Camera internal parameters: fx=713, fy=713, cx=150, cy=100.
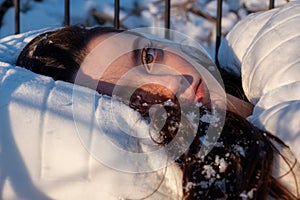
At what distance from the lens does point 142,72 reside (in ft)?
3.75

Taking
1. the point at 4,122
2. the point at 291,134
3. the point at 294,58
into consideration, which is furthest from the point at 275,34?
A: the point at 4,122

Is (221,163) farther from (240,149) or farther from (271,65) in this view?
(271,65)

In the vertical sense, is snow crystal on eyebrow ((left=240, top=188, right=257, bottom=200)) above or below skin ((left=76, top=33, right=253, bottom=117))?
below

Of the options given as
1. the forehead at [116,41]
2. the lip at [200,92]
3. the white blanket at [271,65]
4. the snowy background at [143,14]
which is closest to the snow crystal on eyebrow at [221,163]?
the white blanket at [271,65]

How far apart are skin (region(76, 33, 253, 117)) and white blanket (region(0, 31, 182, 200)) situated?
0.40ft

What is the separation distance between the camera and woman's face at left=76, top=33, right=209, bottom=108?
1.11 meters

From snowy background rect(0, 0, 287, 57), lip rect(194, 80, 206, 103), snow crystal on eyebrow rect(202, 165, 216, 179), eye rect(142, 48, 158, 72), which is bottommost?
snowy background rect(0, 0, 287, 57)

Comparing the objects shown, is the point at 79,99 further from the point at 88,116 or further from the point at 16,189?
the point at 16,189

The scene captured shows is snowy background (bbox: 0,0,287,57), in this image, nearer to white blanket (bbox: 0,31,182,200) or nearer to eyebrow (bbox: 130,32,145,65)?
eyebrow (bbox: 130,32,145,65)

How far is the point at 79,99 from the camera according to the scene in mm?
995

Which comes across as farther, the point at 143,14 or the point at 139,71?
the point at 143,14

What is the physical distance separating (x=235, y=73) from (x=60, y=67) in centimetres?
42

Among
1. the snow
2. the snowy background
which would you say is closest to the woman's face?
the snow

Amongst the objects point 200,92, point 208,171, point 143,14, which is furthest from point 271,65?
point 143,14
